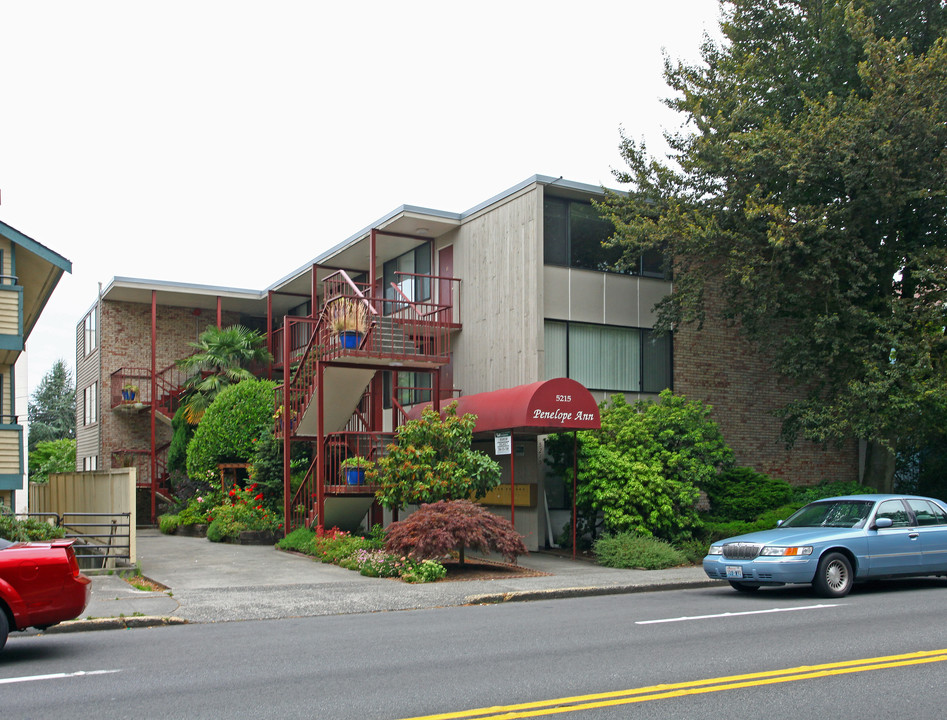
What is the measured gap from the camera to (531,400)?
54.7 ft

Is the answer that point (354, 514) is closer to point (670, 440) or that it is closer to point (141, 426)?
point (670, 440)

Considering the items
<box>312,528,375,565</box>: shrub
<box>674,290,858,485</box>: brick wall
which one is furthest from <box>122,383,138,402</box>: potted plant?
<box>674,290,858,485</box>: brick wall

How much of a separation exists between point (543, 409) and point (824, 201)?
807cm

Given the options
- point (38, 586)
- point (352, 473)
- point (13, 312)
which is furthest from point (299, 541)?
point (38, 586)

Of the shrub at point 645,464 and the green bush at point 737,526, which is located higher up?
the shrub at point 645,464

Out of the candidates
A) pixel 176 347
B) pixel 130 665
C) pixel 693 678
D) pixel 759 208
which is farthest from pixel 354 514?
pixel 176 347

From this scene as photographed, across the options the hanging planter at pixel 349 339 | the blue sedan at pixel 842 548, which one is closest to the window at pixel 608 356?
the hanging planter at pixel 349 339

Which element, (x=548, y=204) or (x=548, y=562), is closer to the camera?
(x=548, y=562)

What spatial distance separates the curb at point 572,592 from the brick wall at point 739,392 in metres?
8.10

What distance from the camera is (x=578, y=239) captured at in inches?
824

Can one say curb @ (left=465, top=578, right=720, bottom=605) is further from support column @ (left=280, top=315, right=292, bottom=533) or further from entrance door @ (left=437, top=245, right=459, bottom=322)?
entrance door @ (left=437, top=245, right=459, bottom=322)

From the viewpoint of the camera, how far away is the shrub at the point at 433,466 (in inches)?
672

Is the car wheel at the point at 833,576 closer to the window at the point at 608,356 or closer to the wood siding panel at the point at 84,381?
the window at the point at 608,356

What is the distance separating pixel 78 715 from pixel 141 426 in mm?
27426
